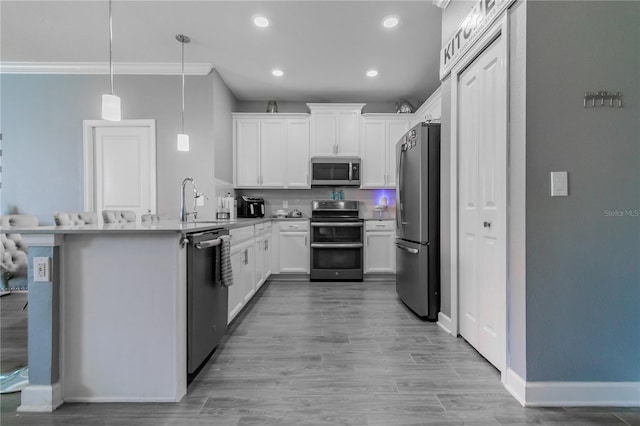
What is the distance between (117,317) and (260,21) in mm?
2893

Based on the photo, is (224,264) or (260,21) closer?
(224,264)

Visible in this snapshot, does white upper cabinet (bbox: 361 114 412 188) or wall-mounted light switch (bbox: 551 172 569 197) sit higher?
white upper cabinet (bbox: 361 114 412 188)

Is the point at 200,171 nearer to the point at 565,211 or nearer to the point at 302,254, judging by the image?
the point at 302,254

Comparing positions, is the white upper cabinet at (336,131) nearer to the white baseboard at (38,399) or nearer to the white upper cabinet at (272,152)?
the white upper cabinet at (272,152)

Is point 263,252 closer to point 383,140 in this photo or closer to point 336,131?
point 336,131

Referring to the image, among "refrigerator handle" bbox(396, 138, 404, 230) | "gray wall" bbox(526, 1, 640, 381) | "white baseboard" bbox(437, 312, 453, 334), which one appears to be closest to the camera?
"gray wall" bbox(526, 1, 640, 381)

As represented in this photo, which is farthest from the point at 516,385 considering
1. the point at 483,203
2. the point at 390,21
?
the point at 390,21

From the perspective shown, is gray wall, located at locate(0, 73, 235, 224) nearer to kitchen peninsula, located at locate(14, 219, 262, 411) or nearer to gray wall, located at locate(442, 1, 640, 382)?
kitchen peninsula, located at locate(14, 219, 262, 411)

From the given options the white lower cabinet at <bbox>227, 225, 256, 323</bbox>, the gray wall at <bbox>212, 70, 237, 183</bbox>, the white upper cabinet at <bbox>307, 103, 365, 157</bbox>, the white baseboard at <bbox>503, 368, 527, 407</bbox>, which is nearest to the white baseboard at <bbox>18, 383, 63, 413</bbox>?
the white lower cabinet at <bbox>227, 225, 256, 323</bbox>

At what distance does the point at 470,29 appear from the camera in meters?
2.19

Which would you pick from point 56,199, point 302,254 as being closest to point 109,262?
point 302,254

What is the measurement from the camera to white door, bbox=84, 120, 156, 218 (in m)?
4.14

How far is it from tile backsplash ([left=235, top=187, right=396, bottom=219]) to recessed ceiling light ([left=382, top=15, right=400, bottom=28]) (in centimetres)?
262

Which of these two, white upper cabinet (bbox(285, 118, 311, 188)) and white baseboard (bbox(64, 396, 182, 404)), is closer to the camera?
white baseboard (bbox(64, 396, 182, 404))
